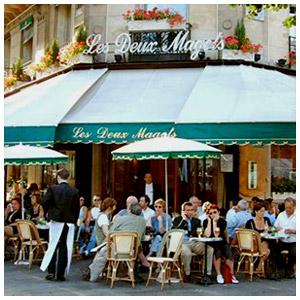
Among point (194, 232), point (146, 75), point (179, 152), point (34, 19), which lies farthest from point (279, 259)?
point (34, 19)

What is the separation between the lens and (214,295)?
28.8 feet

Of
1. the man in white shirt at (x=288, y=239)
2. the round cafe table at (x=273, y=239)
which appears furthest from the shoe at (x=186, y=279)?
the man in white shirt at (x=288, y=239)

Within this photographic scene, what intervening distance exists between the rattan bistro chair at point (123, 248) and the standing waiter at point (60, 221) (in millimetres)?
804

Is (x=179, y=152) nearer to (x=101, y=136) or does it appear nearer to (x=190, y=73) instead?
(x=101, y=136)

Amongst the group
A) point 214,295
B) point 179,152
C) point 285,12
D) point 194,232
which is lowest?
point 214,295

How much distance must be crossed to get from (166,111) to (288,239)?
479 centimetres

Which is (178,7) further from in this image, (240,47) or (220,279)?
(220,279)

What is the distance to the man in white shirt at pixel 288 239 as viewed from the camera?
10.4m

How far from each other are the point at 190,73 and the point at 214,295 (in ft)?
25.8

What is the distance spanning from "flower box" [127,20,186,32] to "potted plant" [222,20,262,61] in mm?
1341

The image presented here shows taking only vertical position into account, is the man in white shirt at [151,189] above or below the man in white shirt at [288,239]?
above

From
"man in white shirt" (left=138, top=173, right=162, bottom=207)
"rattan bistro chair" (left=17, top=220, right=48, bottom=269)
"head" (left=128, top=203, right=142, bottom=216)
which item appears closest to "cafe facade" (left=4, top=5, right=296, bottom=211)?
"man in white shirt" (left=138, top=173, right=162, bottom=207)

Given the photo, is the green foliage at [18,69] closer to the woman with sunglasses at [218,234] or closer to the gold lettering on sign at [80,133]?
the gold lettering on sign at [80,133]
